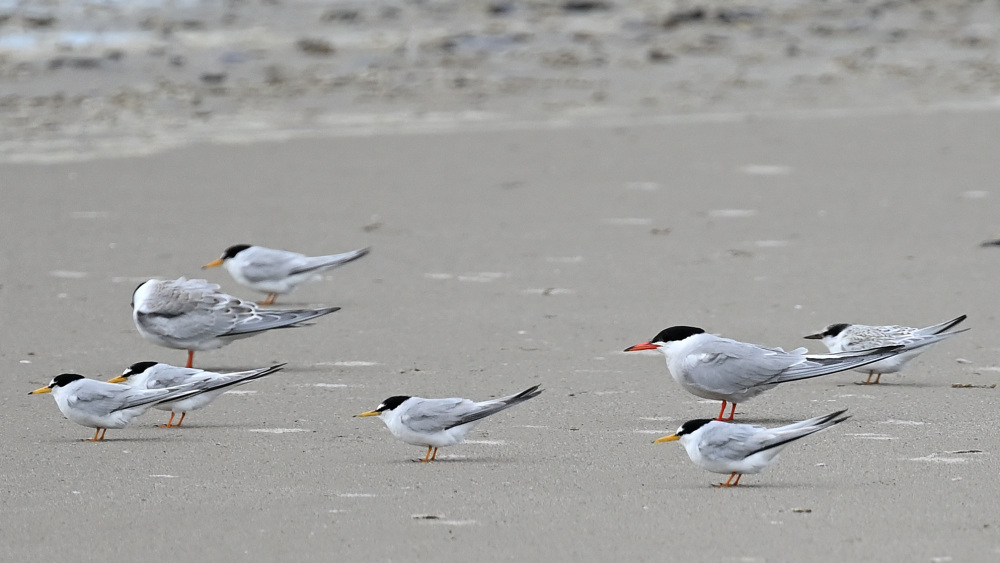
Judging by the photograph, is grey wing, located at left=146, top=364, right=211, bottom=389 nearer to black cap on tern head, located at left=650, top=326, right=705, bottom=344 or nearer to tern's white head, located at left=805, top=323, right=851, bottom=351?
black cap on tern head, located at left=650, top=326, right=705, bottom=344

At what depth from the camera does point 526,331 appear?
6.95m

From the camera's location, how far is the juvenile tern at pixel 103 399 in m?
5.03

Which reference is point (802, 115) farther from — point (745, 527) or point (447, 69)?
point (745, 527)

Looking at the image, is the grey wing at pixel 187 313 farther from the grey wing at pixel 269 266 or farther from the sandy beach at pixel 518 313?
the grey wing at pixel 269 266

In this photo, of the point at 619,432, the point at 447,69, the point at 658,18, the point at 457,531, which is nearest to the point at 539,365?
the point at 619,432

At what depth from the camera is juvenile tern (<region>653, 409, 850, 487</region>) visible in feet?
14.3

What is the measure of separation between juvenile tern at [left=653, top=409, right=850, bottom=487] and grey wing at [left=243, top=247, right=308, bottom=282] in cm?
363

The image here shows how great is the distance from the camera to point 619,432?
17.2 ft

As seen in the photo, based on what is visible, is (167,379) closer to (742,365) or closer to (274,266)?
(742,365)

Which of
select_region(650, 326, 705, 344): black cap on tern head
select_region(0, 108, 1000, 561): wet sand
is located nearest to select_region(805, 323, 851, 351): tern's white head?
select_region(0, 108, 1000, 561): wet sand

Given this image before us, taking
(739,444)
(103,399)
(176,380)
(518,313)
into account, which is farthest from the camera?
(518,313)

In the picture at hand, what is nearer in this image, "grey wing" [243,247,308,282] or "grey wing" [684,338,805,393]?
"grey wing" [684,338,805,393]

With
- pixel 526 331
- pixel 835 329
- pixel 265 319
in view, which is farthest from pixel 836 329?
pixel 265 319

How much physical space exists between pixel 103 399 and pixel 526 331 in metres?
2.40
